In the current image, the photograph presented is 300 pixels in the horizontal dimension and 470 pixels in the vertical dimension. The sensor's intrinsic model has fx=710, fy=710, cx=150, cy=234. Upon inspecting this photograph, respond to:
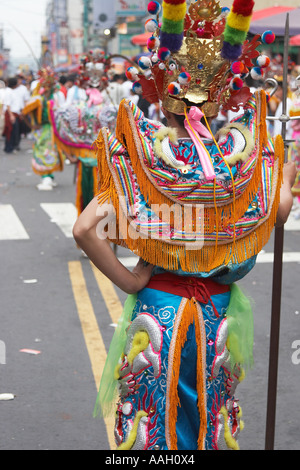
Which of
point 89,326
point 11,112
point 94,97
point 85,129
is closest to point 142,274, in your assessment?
point 89,326

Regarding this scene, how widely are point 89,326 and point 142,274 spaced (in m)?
3.21

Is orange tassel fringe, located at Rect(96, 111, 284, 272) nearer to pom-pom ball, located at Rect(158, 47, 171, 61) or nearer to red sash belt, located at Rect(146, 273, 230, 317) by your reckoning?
red sash belt, located at Rect(146, 273, 230, 317)

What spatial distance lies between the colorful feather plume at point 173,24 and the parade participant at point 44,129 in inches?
418

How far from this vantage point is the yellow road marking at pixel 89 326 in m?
4.81

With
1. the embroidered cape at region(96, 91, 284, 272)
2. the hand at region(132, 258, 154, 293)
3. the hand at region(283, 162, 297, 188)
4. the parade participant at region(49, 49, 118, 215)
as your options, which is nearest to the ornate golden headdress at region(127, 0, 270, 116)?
the embroidered cape at region(96, 91, 284, 272)

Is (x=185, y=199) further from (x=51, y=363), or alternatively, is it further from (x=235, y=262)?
(x=51, y=363)

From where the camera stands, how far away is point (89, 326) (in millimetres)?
5832

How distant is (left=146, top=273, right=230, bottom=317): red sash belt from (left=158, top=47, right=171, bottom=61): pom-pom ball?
80 cm

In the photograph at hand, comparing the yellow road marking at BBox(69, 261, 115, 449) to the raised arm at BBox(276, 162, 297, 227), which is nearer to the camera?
the raised arm at BBox(276, 162, 297, 227)

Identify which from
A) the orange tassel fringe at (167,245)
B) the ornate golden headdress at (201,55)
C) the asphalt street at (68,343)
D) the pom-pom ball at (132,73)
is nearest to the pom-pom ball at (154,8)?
the ornate golden headdress at (201,55)

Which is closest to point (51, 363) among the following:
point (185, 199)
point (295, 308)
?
point (295, 308)

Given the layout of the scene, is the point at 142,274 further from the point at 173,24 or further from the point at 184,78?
the point at 173,24

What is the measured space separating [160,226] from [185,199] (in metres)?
0.13

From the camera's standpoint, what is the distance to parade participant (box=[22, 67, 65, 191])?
42.8ft
